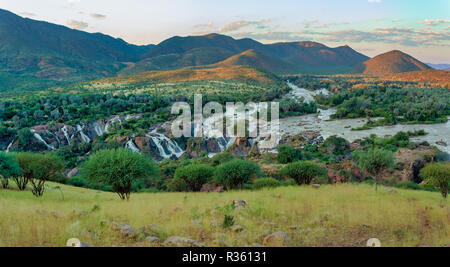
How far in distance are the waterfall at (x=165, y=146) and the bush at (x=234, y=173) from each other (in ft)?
94.1

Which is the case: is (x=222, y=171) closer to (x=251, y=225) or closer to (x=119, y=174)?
(x=119, y=174)

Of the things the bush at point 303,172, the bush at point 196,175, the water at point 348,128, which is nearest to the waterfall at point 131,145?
the bush at point 196,175

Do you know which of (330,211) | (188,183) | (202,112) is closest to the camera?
(330,211)

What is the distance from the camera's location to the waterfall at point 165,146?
5281 centimetres

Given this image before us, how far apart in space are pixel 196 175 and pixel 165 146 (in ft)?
92.9

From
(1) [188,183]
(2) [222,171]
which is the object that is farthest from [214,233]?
(1) [188,183]

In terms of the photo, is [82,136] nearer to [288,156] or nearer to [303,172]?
[288,156]

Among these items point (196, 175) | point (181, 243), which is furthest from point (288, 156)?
point (181, 243)

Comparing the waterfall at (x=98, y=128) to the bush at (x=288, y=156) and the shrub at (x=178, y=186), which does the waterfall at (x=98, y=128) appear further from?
the bush at (x=288, y=156)

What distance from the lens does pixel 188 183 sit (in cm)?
2784

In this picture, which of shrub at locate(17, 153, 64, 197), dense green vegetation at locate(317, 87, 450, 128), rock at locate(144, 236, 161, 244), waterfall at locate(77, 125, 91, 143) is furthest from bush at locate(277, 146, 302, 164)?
waterfall at locate(77, 125, 91, 143)

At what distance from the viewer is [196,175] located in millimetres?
27125
